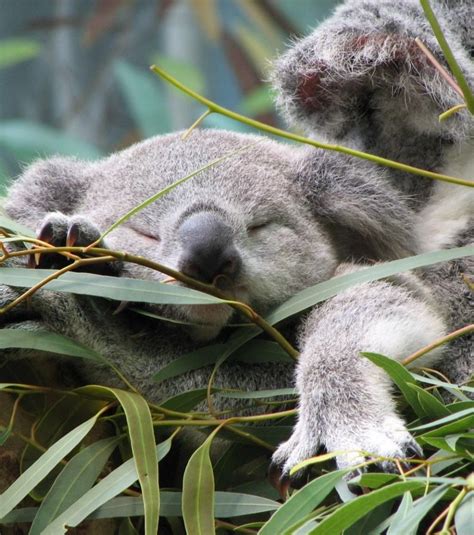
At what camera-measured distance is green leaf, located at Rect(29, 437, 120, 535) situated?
1.31 metres

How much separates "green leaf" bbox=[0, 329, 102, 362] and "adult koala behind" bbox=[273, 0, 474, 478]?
0.38m

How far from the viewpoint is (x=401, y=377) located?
4.42 feet

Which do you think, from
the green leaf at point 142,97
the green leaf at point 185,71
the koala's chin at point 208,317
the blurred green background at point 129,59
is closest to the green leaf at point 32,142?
the blurred green background at point 129,59

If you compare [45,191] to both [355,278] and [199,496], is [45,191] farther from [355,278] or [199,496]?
[199,496]

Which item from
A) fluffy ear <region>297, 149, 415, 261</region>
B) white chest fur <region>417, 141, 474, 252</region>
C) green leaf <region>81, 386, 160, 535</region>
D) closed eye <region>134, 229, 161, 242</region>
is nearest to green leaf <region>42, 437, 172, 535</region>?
green leaf <region>81, 386, 160, 535</region>

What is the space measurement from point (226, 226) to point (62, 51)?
16.0 ft

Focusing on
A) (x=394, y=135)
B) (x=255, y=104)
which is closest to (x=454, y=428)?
(x=394, y=135)

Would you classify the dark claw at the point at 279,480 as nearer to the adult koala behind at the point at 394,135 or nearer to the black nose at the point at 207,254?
the adult koala behind at the point at 394,135

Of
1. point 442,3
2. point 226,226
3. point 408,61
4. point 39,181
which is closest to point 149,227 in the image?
point 226,226

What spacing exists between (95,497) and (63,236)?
0.45 m

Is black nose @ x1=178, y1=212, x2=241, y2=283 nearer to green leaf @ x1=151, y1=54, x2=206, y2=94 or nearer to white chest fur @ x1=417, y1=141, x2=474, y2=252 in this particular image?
white chest fur @ x1=417, y1=141, x2=474, y2=252

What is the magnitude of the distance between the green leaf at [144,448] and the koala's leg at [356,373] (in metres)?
0.19

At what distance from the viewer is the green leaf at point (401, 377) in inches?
52.3

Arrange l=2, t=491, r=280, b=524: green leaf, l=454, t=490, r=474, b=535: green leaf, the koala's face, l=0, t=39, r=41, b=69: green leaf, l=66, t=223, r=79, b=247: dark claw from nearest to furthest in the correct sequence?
l=454, t=490, r=474, b=535: green leaf, l=2, t=491, r=280, b=524: green leaf, l=66, t=223, r=79, b=247: dark claw, the koala's face, l=0, t=39, r=41, b=69: green leaf
